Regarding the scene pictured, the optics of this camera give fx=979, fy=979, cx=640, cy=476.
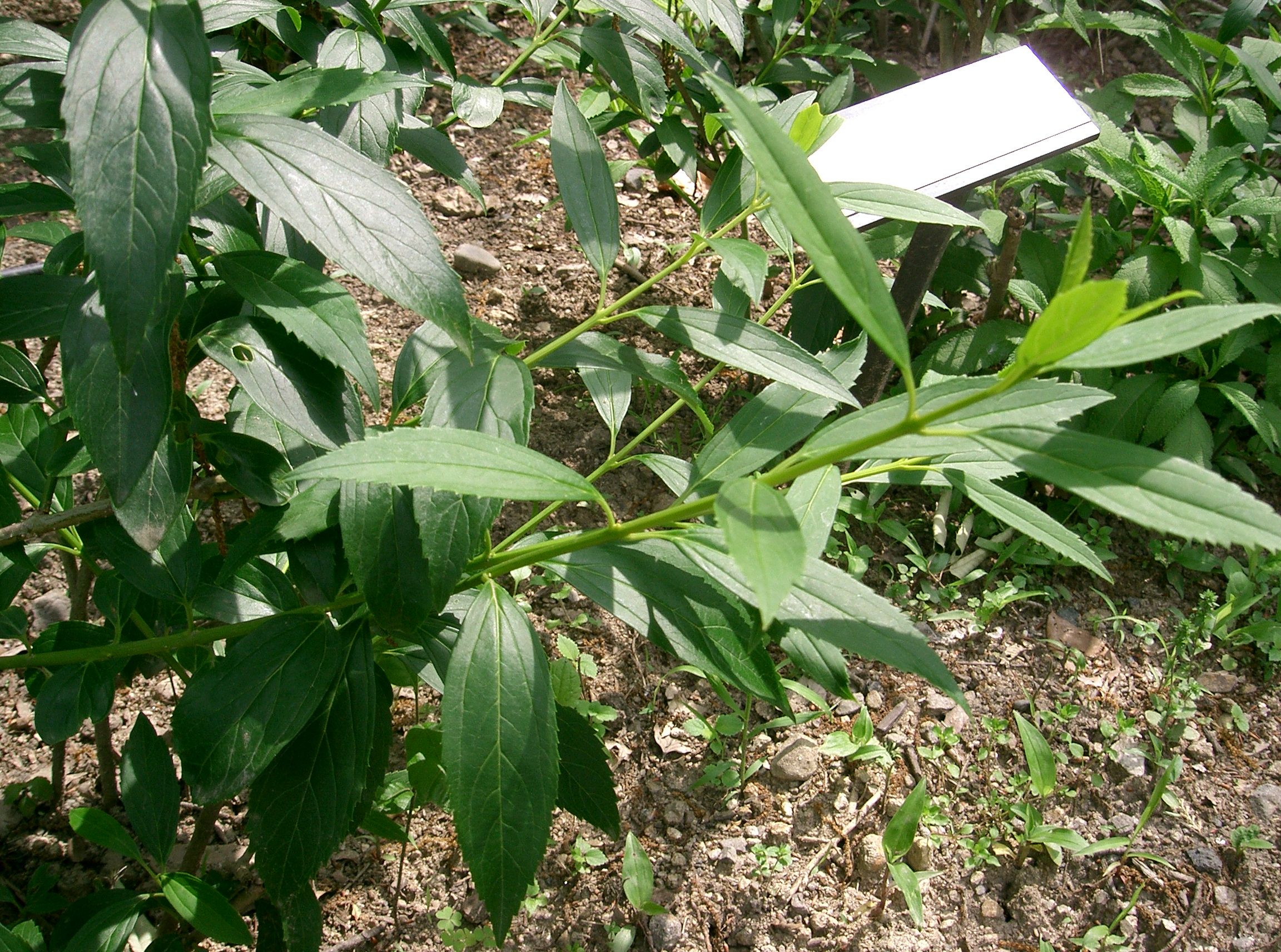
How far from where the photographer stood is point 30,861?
5.64ft

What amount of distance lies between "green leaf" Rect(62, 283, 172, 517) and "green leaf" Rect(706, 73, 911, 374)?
58 centimetres

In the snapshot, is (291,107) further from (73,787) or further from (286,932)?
(73,787)

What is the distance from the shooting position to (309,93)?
983 mm

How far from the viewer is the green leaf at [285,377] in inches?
40.4

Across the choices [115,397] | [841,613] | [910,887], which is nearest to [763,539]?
[841,613]

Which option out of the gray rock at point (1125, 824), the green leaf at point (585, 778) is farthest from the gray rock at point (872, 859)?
the green leaf at point (585, 778)

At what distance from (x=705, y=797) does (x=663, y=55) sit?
161 centimetres

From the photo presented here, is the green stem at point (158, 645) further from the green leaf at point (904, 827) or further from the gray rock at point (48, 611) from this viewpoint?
the green leaf at point (904, 827)

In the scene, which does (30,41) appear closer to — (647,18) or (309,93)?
(309,93)

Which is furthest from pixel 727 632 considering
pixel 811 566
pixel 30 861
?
pixel 30 861

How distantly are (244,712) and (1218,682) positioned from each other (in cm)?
217

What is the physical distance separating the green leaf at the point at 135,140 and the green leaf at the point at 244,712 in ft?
1.55

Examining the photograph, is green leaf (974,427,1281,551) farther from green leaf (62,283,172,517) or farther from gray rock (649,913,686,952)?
gray rock (649,913,686,952)

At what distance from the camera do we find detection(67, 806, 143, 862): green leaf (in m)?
1.35
